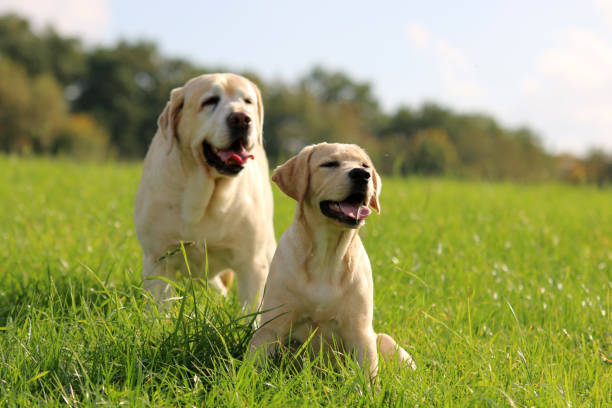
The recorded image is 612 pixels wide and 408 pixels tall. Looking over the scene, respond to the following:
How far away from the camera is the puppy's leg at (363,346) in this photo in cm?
303

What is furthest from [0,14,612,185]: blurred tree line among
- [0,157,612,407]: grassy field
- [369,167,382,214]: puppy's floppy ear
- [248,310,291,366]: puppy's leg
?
[248,310,291,366]: puppy's leg

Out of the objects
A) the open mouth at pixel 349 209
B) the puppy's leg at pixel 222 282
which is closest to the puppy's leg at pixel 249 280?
the puppy's leg at pixel 222 282

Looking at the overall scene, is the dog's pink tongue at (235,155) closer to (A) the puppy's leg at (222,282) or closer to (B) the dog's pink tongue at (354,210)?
(A) the puppy's leg at (222,282)

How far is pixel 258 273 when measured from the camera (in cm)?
432

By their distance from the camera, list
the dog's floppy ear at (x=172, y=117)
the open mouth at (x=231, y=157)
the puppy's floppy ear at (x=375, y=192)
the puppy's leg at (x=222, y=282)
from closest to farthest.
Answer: the puppy's floppy ear at (x=375, y=192) → the open mouth at (x=231, y=157) → the dog's floppy ear at (x=172, y=117) → the puppy's leg at (x=222, y=282)

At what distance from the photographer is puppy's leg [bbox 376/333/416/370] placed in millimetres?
3124

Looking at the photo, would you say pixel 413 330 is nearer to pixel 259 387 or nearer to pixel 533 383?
pixel 533 383

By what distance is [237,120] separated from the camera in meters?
4.04

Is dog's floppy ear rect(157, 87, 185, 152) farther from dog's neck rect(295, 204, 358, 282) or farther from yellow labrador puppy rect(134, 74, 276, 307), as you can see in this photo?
dog's neck rect(295, 204, 358, 282)

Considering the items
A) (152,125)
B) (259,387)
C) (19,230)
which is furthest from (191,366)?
(152,125)

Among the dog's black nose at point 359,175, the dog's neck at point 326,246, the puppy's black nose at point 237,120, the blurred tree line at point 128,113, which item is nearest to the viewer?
the dog's black nose at point 359,175

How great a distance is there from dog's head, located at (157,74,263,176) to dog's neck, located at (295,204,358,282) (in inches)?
43.8

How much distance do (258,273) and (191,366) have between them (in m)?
1.31

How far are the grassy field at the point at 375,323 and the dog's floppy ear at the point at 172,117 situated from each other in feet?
3.22
